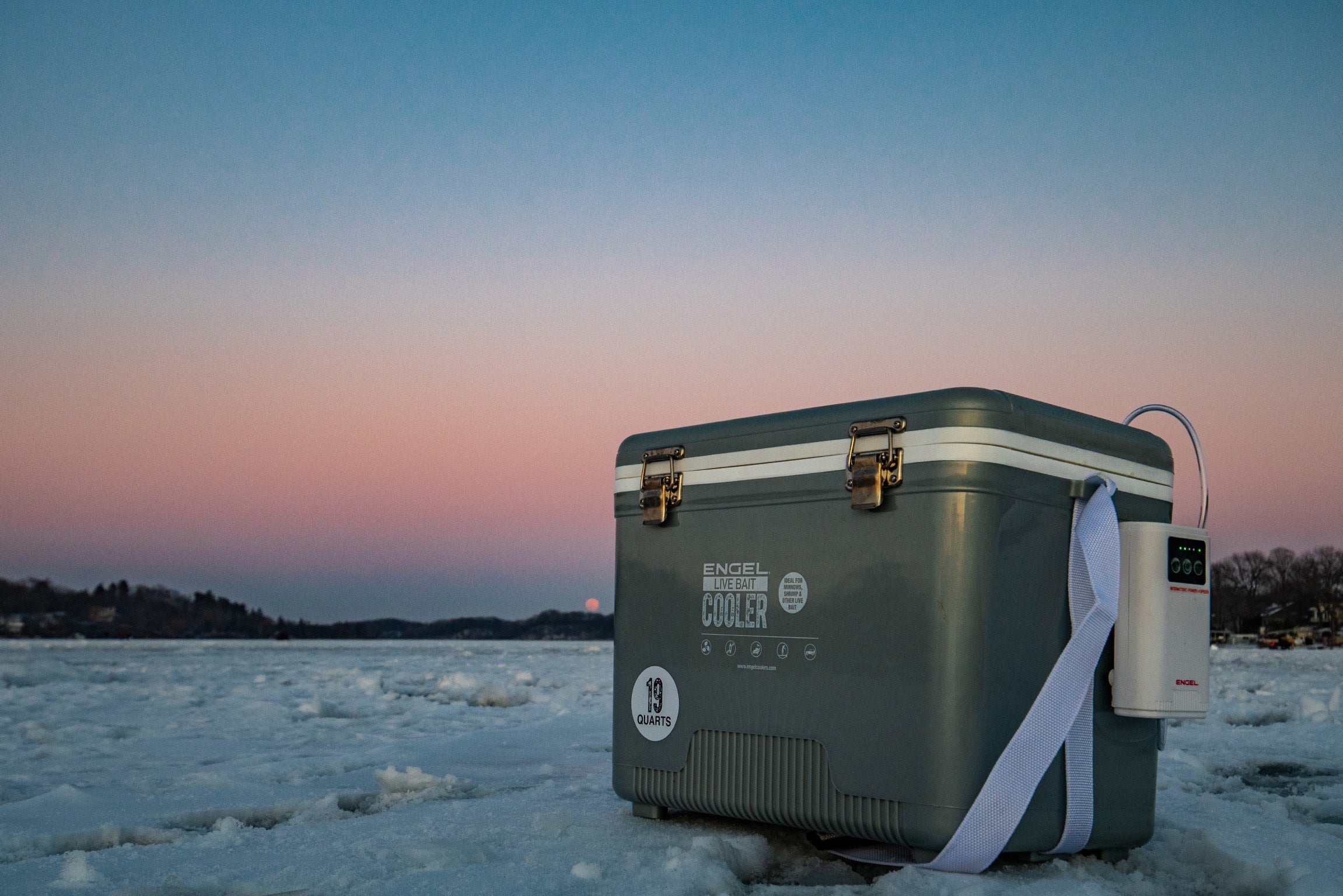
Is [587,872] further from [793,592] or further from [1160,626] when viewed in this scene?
[1160,626]

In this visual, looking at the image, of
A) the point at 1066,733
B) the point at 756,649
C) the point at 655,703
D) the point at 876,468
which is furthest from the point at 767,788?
the point at 876,468

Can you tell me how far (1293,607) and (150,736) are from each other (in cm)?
6563

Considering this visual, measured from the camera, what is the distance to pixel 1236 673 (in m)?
13.5

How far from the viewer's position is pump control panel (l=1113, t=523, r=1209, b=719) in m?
2.76

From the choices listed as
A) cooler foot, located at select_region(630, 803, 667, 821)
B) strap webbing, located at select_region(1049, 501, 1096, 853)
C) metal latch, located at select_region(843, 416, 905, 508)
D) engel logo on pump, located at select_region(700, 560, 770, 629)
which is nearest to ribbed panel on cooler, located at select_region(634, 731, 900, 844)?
cooler foot, located at select_region(630, 803, 667, 821)

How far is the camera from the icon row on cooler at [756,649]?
9.60 ft

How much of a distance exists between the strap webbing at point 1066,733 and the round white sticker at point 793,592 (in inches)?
26.4

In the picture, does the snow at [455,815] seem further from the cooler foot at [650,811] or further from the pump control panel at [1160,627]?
the pump control panel at [1160,627]

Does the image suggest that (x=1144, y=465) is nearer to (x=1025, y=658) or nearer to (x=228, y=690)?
(x=1025, y=658)

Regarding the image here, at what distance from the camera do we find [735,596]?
3.17 metres

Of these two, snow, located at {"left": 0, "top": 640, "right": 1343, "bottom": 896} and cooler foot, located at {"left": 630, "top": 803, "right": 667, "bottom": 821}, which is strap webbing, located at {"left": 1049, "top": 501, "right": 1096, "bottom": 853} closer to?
snow, located at {"left": 0, "top": 640, "right": 1343, "bottom": 896}

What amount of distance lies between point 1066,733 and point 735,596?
101 centimetres

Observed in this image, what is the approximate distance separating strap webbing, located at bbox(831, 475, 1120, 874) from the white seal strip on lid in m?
0.12

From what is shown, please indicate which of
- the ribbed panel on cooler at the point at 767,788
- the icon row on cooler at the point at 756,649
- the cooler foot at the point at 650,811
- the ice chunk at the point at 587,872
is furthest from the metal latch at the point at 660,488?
the ice chunk at the point at 587,872
